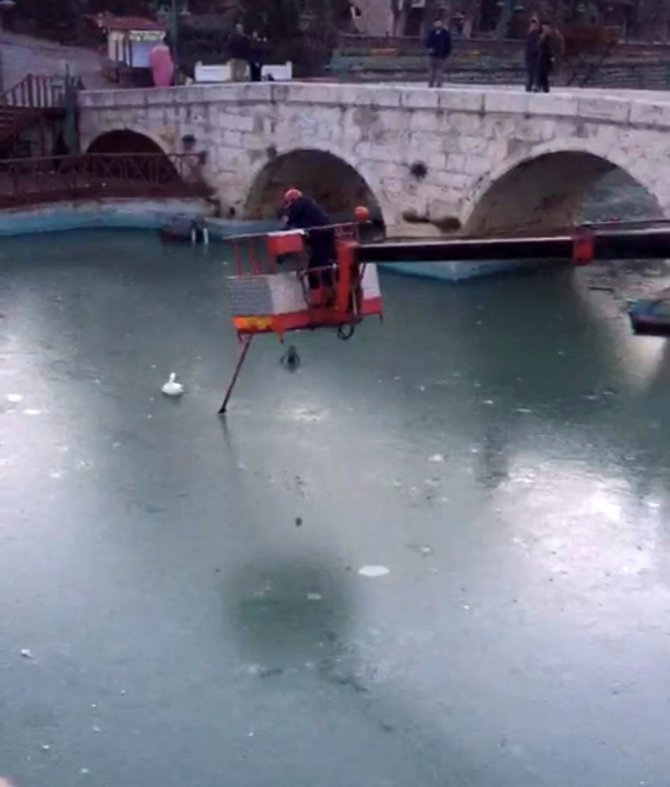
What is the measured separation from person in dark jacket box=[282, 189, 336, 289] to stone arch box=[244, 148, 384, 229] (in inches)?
360

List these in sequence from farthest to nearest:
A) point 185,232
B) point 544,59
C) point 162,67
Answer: point 162,67, point 185,232, point 544,59

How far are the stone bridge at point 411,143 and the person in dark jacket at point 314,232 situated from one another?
602 centimetres

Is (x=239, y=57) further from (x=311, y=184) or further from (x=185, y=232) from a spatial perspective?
(x=185, y=232)

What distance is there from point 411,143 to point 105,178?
6.47 m

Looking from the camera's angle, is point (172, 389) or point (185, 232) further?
point (185, 232)

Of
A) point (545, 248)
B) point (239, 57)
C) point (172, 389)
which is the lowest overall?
point (172, 389)

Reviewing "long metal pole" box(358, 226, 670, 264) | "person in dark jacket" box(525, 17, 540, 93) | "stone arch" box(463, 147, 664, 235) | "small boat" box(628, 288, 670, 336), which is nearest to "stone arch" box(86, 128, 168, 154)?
"stone arch" box(463, 147, 664, 235)

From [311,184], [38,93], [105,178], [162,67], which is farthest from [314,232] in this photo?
[162,67]

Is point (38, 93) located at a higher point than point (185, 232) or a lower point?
higher

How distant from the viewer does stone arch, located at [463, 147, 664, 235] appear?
14.8 meters

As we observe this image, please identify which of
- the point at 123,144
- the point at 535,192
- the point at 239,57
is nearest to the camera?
the point at 535,192

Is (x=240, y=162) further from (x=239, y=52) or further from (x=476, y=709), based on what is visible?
(x=476, y=709)

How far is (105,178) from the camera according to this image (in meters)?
19.9

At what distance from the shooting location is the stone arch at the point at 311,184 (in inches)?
726
